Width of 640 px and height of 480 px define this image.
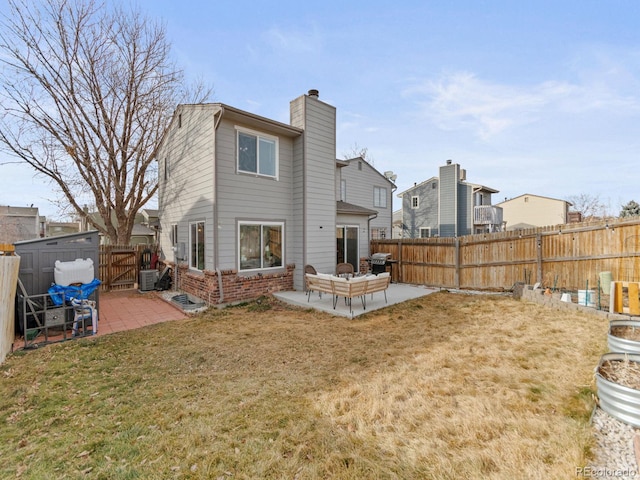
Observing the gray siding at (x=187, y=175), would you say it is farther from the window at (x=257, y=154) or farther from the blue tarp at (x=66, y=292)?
the blue tarp at (x=66, y=292)

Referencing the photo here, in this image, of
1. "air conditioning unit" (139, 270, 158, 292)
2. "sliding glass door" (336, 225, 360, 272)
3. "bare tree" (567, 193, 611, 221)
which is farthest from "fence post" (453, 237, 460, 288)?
"bare tree" (567, 193, 611, 221)

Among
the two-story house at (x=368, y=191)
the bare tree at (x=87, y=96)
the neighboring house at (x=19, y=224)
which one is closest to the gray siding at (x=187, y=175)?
the bare tree at (x=87, y=96)

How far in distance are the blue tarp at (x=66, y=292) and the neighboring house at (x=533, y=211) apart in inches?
1293

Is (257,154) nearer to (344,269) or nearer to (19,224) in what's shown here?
(344,269)

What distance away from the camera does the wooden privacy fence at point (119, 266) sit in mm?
11250

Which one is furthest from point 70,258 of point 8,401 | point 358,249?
point 358,249

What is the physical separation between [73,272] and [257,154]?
17.9 feet

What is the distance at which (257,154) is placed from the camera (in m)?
9.01

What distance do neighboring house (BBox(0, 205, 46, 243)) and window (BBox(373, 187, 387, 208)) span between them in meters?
30.4

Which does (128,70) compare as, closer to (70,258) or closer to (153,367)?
(70,258)

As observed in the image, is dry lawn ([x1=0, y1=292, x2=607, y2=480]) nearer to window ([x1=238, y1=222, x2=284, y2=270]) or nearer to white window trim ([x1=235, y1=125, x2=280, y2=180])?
window ([x1=238, y1=222, x2=284, y2=270])

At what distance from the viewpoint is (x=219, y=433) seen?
2.84 metres

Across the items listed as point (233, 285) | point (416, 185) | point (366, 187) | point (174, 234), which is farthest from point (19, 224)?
point (416, 185)

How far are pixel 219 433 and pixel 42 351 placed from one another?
4655mm
